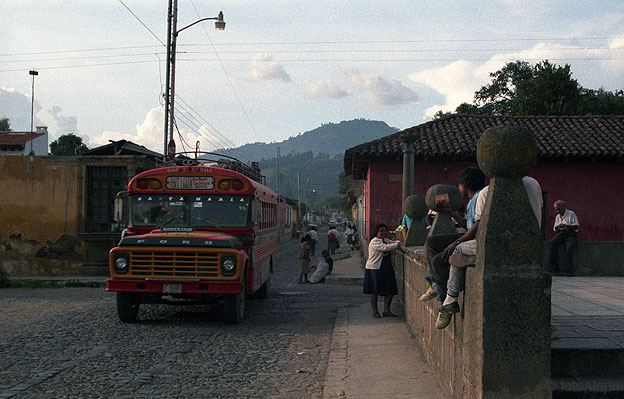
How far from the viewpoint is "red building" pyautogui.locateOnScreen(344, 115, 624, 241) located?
2094cm

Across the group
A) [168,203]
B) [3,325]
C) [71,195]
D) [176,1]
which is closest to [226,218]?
[168,203]

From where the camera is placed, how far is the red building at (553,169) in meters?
20.9

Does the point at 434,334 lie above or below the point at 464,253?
below

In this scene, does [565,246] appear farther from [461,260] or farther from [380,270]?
[461,260]

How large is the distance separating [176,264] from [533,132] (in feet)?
53.6

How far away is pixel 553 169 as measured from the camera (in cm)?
2144

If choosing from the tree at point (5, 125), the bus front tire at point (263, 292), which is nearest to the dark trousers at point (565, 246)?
the bus front tire at point (263, 292)

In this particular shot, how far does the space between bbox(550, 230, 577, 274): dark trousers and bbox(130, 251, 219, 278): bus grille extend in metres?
8.64

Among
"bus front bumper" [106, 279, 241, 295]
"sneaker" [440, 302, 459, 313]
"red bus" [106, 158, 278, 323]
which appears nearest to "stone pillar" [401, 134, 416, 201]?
"red bus" [106, 158, 278, 323]

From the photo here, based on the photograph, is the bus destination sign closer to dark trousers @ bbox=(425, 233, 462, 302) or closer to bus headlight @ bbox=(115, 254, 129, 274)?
bus headlight @ bbox=(115, 254, 129, 274)

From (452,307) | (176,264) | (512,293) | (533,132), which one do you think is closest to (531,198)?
(512,293)

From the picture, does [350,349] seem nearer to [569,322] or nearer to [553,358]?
[569,322]

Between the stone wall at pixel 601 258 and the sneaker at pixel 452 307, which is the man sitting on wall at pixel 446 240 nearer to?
the sneaker at pixel 452 307

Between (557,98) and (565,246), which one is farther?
(557,98)
